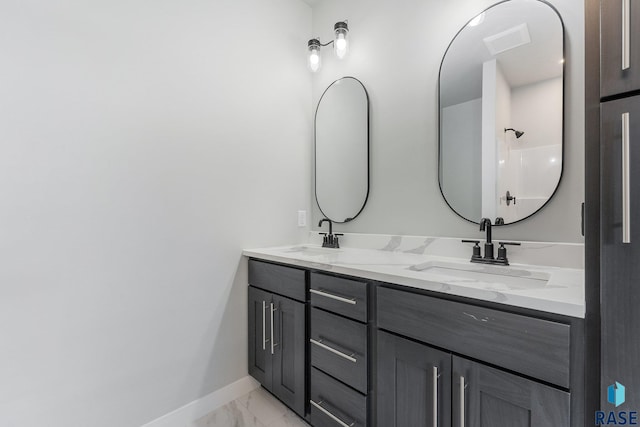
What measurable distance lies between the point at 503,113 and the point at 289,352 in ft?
5.14

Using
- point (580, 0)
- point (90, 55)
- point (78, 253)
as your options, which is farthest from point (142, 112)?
point (580, 0)

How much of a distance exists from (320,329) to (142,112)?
1348mm

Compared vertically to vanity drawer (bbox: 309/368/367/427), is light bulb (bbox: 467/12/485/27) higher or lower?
higher

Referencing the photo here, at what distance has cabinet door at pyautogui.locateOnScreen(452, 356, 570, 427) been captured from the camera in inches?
29.5

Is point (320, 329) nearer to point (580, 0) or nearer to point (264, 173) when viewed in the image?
point (264, 173)

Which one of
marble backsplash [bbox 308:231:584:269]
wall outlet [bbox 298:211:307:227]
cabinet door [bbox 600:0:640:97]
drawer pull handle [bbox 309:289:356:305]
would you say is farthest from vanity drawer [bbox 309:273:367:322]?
cabinet door [bbox 600:0:640:97]

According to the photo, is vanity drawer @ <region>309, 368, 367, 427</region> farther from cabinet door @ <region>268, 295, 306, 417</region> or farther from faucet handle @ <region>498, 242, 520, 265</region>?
faucet handle @ <region>498, 242, 520, 265</region>

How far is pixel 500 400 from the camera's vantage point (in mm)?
833

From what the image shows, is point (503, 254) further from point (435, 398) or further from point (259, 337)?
point (259, 337)

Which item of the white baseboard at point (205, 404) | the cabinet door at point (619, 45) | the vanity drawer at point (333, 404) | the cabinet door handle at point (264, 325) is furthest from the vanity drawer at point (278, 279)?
the cabinet door at point (619, 45)

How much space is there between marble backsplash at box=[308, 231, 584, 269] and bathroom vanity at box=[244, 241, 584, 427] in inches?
2.5

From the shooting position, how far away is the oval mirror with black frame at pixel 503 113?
4.07 feet

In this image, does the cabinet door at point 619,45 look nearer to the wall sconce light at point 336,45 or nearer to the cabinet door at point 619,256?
the cabinet door at point 619,256

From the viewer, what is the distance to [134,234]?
1.40m
